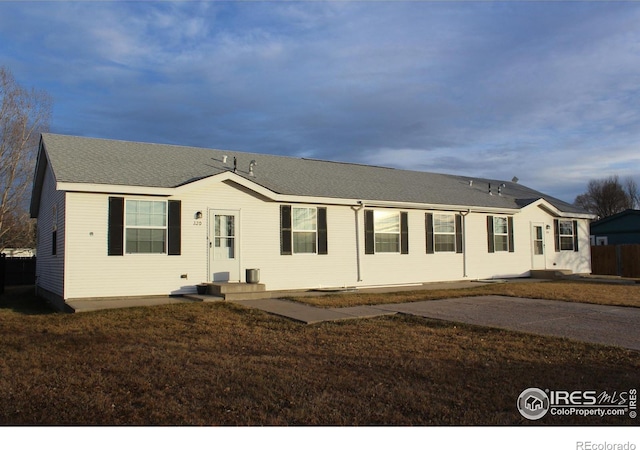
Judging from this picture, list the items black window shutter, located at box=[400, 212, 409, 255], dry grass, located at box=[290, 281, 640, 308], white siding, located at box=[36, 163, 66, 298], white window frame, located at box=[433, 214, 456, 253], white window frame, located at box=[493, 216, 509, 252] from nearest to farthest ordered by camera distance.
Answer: dry grass, located at box=[290, 281, 640, 308] → white siding, located at box=[36, 163, 66, 298] → black window shutter, located at box=[400, 212, 409, 255] → white window frame, located at box=[433, 214, 456, 253] → white window frame, located at box=[493, 216, 509, 252]

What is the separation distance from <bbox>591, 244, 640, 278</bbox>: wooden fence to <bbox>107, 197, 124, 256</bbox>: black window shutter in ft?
74.4

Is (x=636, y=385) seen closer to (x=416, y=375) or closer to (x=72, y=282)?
(x=416, y=375)

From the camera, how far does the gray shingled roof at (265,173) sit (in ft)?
44.1

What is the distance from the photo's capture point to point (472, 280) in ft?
64.2

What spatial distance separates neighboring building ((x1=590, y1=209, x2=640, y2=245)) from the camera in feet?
105

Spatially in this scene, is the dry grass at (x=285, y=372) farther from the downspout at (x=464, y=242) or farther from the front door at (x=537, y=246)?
the front door at (x=537, y=246)

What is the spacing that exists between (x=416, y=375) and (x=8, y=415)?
414 cm

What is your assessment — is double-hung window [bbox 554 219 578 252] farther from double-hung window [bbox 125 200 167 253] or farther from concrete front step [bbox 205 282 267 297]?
double-hung window [bbox 125 200 167 253]

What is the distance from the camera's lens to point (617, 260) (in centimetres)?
2525

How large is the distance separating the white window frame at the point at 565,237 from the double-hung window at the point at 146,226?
17273mm

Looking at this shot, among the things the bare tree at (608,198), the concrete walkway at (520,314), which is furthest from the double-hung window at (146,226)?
the bare tree at (608,198)

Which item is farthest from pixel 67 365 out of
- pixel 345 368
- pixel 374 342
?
pixel 374 342

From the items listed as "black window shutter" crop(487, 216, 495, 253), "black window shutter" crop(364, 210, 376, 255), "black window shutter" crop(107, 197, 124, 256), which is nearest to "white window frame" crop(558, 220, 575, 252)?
Answer: "black window shutter" crop(487, 216, 495, 253)

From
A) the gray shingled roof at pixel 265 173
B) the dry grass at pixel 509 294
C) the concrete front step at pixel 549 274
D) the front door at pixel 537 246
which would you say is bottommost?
the dry grass at pixel 509 294
